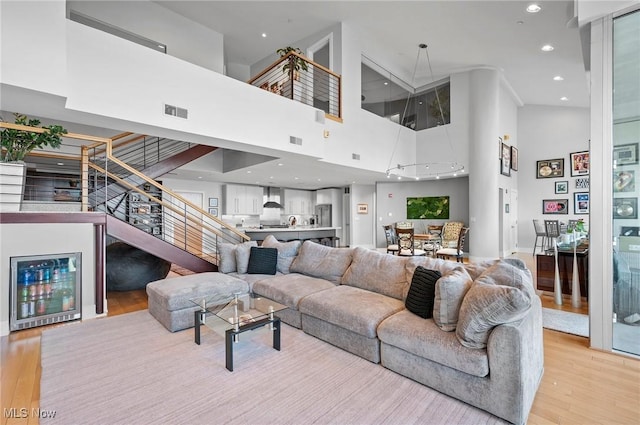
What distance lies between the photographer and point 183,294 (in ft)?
11.0

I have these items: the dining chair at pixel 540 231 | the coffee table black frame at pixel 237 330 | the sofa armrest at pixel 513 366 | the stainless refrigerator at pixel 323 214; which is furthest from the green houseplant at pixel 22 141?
the dining chair at pixel 540 231

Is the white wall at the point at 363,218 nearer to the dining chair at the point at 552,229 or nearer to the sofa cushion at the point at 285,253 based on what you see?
the dining chair at the point at 552,229

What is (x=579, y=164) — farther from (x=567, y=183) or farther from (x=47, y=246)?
(x=47, y=246)

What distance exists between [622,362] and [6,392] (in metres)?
5.01

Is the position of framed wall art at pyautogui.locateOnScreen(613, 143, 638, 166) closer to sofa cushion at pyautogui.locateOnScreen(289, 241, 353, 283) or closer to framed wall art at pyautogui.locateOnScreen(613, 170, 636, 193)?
framed wall art at pyautogui.locateOnScreen(613, 170, 636, 193)

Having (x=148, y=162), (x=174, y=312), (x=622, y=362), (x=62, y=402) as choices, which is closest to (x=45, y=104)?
(x=174, y=312)

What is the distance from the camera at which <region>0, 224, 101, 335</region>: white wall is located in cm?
334

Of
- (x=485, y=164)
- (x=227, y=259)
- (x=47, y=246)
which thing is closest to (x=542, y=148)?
(x=485, y=164)

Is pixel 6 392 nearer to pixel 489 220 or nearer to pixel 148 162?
pixel 148 162

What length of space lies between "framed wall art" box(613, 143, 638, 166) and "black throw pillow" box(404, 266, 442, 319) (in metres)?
2.08

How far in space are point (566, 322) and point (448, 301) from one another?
249cm

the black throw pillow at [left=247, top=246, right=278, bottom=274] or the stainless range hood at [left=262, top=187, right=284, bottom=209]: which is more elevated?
the stainless range hood at [left=262, top=187, right=284, bottom=209]

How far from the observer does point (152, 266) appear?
Answer: 5.29 m

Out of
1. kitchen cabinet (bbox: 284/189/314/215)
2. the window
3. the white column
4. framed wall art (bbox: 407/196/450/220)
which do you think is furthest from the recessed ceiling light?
kitchen cabinet (bbox: 284/189/314/215)
